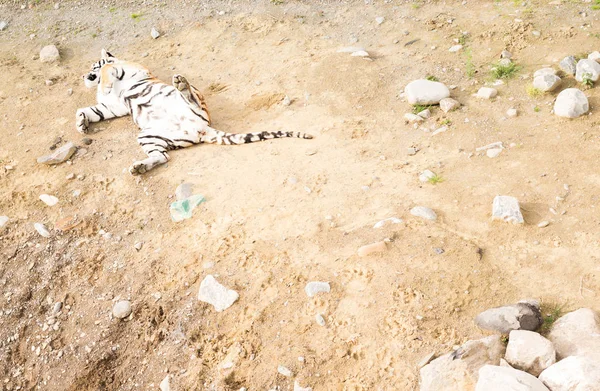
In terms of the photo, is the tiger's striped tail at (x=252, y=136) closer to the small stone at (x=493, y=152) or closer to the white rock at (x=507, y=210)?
the small stone at (x=493, y=152)

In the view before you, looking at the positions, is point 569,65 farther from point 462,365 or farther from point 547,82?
point 462,365

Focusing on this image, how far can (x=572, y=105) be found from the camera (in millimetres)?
4750

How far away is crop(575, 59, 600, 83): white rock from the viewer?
5.09 metres

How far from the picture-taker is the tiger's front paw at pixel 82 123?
19.4ft

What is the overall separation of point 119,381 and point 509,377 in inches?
96.7

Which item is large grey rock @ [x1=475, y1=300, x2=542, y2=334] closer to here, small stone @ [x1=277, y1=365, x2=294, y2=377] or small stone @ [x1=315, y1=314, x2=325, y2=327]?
small stone @ [x1=315, y1=314, x2=325, y2=327]

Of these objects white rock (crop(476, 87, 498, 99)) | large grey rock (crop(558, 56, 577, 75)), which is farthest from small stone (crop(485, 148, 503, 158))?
large grey rock (crop(558, 56, 577, 75))

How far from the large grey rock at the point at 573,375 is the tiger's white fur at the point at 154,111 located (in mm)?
3118

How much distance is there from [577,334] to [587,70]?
3.08 meters

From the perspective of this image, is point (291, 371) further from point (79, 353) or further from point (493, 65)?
point (493, 65)

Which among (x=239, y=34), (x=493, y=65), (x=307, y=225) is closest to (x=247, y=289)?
(x=307, y=225)

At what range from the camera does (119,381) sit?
364 cm

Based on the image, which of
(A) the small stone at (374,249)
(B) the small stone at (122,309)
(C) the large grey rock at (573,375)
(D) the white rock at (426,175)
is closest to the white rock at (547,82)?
(D) the white rock at (426,175)

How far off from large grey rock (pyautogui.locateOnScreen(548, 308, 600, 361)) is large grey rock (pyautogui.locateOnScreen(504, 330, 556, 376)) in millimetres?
125
